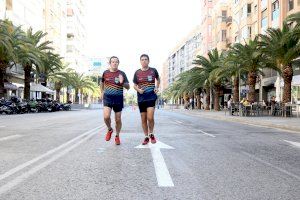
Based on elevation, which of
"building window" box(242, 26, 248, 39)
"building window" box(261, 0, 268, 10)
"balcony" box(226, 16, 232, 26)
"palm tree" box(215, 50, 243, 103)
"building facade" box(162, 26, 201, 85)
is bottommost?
"palm tree" box(215, 50, 243, 103)

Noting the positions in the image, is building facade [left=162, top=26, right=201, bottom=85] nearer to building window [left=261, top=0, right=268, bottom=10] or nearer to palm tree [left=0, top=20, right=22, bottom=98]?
building window [left=261, top=0, right=268, bottom=10]

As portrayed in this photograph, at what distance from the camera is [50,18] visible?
84812 millimetres

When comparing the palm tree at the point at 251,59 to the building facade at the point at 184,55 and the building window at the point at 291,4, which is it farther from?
the building facade at the point at 184,55

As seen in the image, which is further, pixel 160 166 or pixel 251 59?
pixel 251 59

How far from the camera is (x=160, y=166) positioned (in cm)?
698

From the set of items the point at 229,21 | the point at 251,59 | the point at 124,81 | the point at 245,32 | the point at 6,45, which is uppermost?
the point at 229,21

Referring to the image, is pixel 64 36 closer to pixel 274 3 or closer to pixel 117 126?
pixel 274 3

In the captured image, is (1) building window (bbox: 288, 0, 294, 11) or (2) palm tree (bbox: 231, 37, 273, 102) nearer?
(2) palm tree (bbox: 231, 37, 273, 102)

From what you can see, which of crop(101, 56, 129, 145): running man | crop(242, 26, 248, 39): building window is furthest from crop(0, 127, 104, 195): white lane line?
crop(242, 26, 248, 39): building window

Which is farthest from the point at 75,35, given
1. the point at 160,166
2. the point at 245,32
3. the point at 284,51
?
the point at 160,166

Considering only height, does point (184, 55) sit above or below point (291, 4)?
above

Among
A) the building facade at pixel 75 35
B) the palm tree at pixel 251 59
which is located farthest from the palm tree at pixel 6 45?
the building facade at pixel 75 35

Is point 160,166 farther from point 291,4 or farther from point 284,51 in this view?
point 291,4

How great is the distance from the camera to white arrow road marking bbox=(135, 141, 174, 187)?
568 cm
